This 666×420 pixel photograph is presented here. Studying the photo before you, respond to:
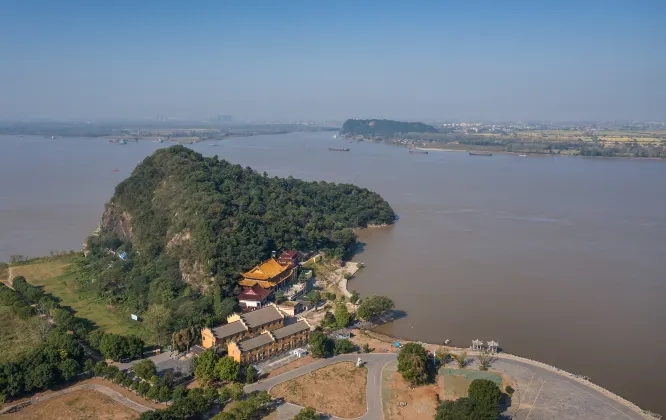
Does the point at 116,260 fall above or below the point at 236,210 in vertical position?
below

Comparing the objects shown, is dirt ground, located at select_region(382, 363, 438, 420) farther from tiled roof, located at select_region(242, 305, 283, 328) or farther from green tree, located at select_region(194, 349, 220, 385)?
green tree, located at select_region(194, 349, 220, 385)

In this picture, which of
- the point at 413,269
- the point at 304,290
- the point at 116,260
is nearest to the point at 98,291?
the point at 116,260

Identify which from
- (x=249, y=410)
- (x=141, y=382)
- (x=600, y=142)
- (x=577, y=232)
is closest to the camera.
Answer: (x=249, y=410)

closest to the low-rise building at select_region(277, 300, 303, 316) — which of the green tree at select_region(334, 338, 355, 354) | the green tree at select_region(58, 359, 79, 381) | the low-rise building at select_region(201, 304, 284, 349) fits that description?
the low-rise building at select_region(201, 304, 284, 349)

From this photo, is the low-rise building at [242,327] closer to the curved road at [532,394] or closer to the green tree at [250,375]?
the green tree at [250,375]

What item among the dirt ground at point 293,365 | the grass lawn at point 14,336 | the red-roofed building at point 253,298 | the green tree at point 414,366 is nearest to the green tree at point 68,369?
the grass lawn at point 14,336

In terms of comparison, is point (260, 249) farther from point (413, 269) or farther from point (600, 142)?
point (600, 142)
